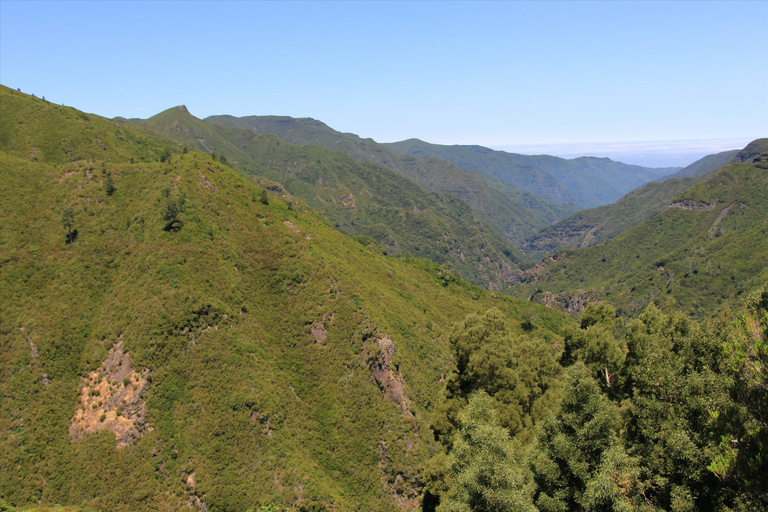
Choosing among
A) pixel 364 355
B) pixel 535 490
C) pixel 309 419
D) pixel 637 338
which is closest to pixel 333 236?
pixel 364 355

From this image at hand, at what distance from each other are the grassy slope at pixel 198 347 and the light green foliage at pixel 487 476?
27875 millimetres

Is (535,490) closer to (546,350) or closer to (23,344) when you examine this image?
(546,350)

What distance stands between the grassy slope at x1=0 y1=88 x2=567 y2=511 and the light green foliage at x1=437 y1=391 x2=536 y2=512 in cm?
2788

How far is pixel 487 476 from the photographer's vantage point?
957 inches

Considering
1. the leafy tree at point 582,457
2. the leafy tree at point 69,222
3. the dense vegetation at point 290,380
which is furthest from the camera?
the leafy tree at point 69,222

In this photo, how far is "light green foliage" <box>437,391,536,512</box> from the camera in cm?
2369

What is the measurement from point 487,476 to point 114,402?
175 ft

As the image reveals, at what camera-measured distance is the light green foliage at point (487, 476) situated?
2369 cm

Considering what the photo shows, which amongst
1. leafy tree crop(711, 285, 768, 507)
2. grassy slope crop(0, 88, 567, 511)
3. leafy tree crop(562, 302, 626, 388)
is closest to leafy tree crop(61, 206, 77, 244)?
grassy slope crop(0, 88, 567, 511)

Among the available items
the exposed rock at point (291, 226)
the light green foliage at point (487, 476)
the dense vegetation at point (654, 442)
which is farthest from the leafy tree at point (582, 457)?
the exposed rock at point (291, 226)

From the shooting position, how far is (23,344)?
5625 centimetres

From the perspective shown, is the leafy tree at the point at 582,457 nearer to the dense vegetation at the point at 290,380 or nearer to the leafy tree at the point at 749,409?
the dense vegetation at the point at 290,380

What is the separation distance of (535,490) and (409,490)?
31.0 m

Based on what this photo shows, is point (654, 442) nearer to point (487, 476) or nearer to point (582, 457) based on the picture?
point (582, 457)
